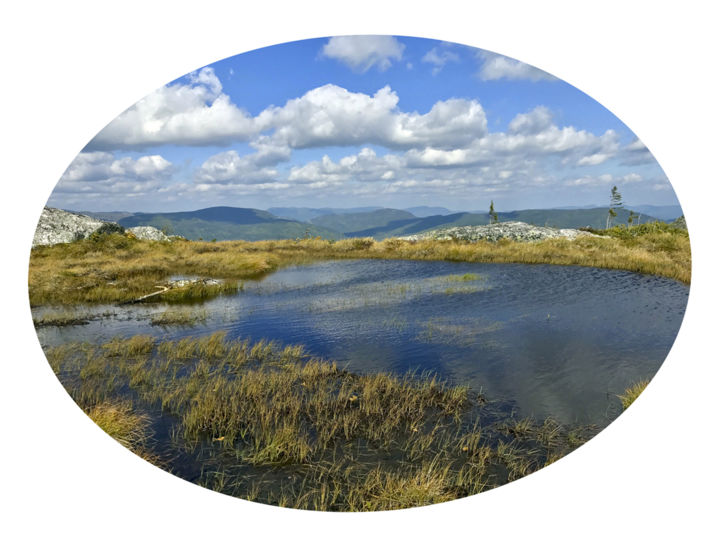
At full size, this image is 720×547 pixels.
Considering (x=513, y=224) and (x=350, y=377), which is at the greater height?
(x=513, y=224)

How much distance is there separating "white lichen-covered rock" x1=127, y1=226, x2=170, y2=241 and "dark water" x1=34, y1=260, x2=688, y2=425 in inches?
231

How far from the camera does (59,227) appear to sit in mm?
11016

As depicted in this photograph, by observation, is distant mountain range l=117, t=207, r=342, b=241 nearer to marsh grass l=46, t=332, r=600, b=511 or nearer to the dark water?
the dark water

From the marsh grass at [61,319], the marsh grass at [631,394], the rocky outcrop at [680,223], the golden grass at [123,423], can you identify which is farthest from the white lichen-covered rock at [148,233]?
the rocky outcrop at [680,223]

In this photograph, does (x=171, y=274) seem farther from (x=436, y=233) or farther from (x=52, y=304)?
(x=436, y=233)

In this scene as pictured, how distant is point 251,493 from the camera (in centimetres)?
633

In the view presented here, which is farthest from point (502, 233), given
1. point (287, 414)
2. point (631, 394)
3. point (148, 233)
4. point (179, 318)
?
point (287, 414)

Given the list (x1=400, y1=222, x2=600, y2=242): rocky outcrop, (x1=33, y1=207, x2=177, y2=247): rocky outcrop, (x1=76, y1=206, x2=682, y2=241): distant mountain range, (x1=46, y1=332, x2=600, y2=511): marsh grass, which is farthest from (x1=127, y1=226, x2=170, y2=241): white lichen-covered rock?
(x1=400, y1=222, x2=600, y2=242): rocky outcrop

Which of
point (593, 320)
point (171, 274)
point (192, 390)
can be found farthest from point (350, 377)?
point (171, 274)

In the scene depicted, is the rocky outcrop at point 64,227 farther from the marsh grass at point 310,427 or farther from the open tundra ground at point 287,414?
the marsh grass at point 310,427

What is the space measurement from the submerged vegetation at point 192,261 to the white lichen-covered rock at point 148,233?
71cm

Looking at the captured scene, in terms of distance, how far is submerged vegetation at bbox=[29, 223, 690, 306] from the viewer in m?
11.7

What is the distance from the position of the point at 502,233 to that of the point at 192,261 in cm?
2751

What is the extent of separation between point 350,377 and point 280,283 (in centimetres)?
1260
